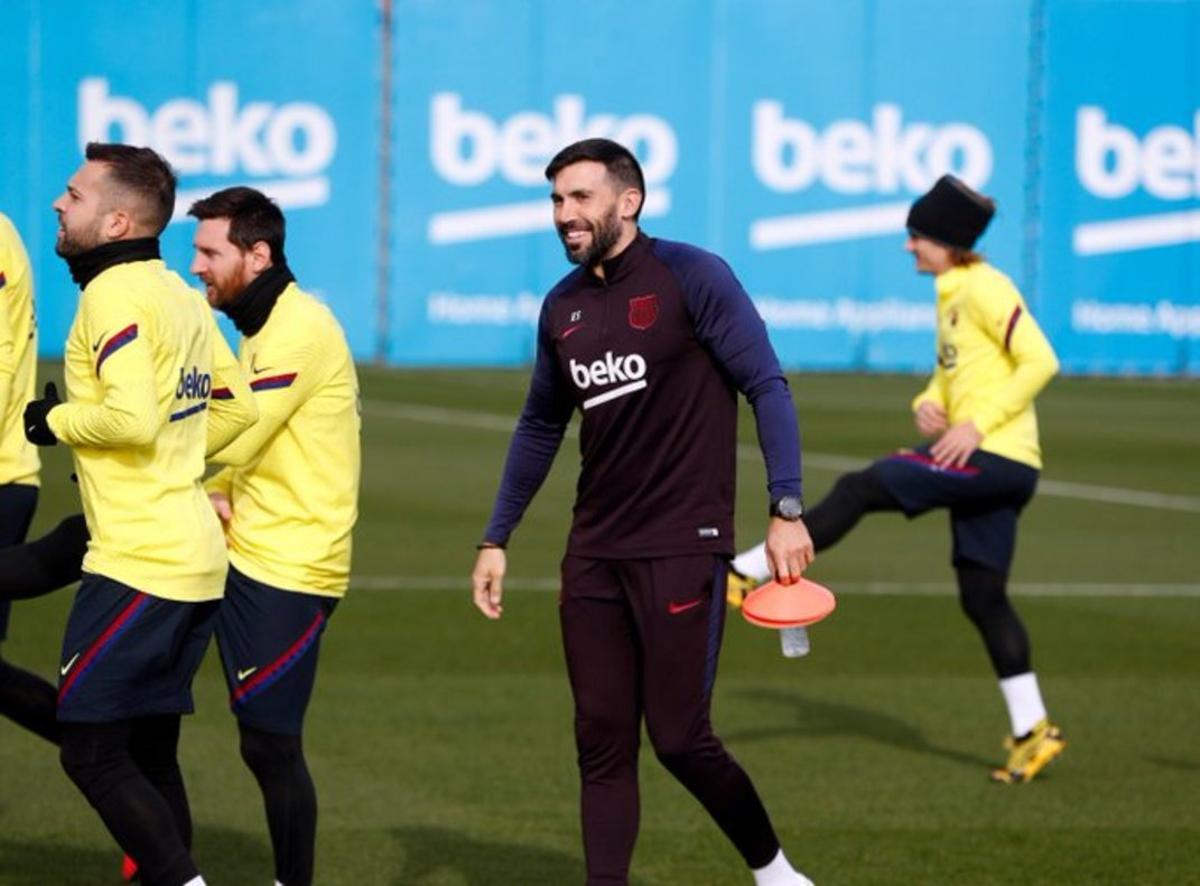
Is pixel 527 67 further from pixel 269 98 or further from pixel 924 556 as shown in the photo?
pixel 924 556

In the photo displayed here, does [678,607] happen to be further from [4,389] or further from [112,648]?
[4,389]

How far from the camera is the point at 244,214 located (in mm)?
7184

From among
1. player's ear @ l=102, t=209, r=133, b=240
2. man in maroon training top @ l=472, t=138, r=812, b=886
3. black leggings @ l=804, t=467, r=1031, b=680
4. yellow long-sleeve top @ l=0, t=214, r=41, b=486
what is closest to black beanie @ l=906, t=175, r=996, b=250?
black leggings @ l=804, t=467, r=1031, b=680

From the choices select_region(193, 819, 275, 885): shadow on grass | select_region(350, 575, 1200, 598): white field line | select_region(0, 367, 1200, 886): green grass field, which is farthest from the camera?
select_region(350, 575, 1200, 598): white field line

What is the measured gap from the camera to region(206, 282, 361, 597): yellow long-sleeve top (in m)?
7.16

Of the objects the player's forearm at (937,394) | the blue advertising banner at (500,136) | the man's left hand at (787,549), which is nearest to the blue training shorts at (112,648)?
the man's left hand at (787,549)

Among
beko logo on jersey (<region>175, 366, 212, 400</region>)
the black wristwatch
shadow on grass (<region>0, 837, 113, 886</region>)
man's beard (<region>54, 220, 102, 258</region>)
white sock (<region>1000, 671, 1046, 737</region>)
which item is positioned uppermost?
man's beard (<region>54, 220, 102, 258</region>)

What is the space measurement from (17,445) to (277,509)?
1307 millimetres

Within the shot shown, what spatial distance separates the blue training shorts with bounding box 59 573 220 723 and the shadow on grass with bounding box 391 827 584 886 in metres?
1.83

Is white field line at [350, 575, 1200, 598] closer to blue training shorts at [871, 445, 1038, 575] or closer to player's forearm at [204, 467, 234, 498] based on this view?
blue training shorts at [871, 445, 1038, 575]

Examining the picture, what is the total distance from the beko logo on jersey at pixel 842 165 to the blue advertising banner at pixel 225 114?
5677mm

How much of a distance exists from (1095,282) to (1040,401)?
17.6 ft

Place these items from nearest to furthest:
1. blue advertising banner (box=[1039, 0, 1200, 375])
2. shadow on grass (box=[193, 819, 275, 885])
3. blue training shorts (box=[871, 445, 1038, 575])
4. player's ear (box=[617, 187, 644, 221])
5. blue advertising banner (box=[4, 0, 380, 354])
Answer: player's ear (box=[617, 187, 644, 221]) < shadow on grass (box=[193, 819, 275, 885]) < blue training shorts (box=[871, 445, 1038, 575]) < blue advertising banner (box=[4, 0, 380, 354]) < blue advertising banner (box=[1039, 0, 1200, 375])

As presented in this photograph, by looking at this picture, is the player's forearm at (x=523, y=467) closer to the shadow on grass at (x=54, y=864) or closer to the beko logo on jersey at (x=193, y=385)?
the beko logo on jersey at (x=193, y=385)
